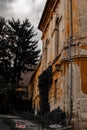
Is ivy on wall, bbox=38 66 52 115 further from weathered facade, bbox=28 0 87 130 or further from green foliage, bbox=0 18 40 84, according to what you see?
green foliage, bbox=0 18 40 84

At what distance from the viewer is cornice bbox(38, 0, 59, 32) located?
28203 mm

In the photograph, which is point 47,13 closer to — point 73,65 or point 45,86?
point 45,86

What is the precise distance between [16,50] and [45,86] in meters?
20.5

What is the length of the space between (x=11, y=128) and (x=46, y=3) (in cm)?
1404

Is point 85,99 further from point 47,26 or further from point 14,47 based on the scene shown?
point 14,47

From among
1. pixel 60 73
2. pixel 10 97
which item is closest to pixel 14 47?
pixel 10 97

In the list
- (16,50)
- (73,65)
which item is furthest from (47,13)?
(16,50)

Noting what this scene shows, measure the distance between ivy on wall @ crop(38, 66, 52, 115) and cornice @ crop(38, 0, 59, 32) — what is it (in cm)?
511

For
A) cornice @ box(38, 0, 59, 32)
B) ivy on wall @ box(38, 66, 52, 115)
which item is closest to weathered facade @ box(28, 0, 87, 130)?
ivy on wall @ box(38, 66, 52, 115)

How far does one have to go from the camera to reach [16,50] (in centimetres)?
4781

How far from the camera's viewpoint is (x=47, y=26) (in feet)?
104

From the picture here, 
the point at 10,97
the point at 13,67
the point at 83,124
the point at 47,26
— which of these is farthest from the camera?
the point at 13,67

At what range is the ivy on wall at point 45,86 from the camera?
2724 cm

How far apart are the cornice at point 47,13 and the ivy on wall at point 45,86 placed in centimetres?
511
